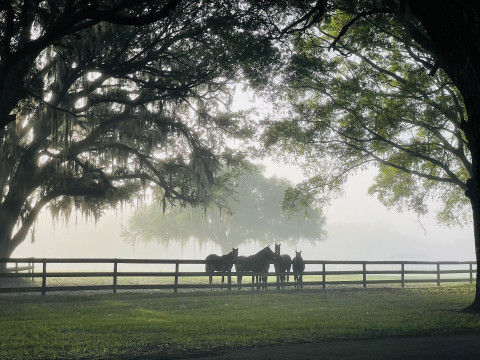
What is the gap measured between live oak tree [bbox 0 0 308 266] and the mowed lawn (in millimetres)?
4933

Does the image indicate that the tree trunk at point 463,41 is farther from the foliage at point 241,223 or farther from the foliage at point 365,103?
the foliage at point 241,223

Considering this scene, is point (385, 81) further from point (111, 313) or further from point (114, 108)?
point (111, 313)

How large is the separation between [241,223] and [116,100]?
45141mm

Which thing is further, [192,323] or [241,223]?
[241,223]

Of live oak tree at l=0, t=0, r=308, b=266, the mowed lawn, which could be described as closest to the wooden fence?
the mowed lawn

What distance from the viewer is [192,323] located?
11.1 m

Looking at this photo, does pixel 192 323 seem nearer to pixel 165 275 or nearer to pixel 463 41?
pixel 463 41

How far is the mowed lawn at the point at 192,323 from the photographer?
332 inches

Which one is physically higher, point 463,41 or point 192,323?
point 463,41

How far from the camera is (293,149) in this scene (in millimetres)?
25109

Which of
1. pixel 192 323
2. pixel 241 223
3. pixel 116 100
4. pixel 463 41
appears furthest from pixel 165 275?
pixel 241 223

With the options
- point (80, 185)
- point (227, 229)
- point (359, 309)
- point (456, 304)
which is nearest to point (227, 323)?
point (359, 309)

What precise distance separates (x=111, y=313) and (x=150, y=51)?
31.2ft

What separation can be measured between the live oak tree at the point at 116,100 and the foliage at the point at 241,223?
32.3 m
